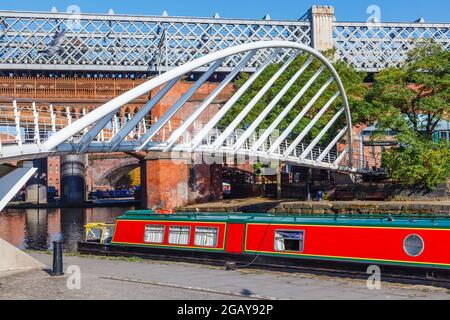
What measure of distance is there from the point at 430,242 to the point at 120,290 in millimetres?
6501

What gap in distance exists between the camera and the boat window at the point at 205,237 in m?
16.2

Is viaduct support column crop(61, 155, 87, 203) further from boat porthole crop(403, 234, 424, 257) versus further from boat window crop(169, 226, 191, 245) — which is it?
boat porthole crop(403, 234, 424, 257)

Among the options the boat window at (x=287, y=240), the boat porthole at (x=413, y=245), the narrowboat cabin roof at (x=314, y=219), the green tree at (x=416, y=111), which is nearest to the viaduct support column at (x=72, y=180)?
the green tree at (x=416, y=111)

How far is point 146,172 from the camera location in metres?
35.7

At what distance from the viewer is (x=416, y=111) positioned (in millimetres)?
30906

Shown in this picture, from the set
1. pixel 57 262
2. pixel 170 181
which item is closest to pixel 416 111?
pixel 170 181

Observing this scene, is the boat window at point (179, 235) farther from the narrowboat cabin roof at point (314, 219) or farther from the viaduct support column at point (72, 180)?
the viaduct support column at point (72, 180)

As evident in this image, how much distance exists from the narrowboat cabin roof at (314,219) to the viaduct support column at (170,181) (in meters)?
16.2

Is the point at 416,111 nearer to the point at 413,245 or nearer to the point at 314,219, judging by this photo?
the point at 314,219

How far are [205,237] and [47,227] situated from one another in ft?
62.3
